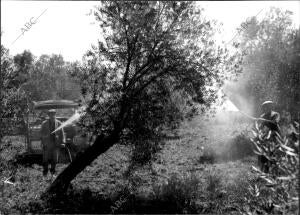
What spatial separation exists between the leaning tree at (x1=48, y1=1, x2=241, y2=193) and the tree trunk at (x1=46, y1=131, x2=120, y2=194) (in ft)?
0.07

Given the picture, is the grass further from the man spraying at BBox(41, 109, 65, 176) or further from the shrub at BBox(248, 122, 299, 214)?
the shrub at BBox(248, 122, 299, 214)

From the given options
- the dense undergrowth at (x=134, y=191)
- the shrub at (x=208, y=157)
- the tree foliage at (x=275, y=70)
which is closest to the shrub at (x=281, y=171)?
the dense undergrowth at (x=134, y=191)

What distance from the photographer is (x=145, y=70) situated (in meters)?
8.43

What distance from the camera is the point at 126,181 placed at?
10055 millimetres

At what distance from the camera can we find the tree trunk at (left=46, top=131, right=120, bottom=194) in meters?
8.74

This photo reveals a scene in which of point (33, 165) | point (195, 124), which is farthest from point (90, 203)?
point (195, 124)

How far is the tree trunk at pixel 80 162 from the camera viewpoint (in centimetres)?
874

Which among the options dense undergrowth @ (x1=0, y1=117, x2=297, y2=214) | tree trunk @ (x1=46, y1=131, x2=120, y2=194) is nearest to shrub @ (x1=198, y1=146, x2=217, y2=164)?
Result: dense undergrowth @ (x1=0, y1=117, x2=297, y2=214)

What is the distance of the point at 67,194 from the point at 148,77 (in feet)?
9.65

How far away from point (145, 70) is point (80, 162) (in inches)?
93.4

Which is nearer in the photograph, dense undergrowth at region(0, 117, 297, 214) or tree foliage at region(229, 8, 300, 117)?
dense undergrowth at region(0, 117, 297, 214)

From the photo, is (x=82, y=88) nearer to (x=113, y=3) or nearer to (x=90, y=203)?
(x=113, y=3)

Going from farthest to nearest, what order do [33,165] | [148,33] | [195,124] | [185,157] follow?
1. [195,124]
2. [185,157]
3. [33,165]
4. [148,33]

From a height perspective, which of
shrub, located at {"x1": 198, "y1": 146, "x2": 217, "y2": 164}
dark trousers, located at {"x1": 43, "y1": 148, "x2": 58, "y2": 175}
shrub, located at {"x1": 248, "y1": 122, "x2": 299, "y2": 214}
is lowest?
shrub, located at {"x1": 198, "y1": 146, "x2": 217, "y2": 164}
